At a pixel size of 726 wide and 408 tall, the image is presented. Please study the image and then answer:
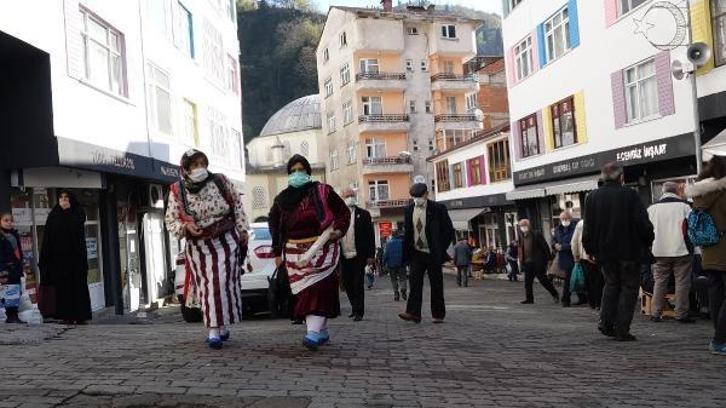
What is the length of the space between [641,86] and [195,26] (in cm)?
Result: 1432

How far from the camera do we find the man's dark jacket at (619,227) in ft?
26.1

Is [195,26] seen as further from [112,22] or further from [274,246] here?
[274,246]

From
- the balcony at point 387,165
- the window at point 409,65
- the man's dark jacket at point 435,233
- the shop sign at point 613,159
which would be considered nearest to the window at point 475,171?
the shop sign at point 613,159

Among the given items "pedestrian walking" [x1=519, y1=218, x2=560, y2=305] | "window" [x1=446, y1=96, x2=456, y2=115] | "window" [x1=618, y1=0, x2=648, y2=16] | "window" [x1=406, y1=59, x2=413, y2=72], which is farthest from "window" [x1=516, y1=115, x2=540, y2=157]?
"window" [x1=446, y1=96, x2=456, y2=115]

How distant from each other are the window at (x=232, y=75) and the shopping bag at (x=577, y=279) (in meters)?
20.7

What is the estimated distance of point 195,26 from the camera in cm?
2603

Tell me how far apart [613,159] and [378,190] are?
36980 millimetres

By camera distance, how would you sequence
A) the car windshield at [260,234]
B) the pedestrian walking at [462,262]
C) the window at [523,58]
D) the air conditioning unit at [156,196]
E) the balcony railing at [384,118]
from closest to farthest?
the car windshield at [260,234]
the air conditioning unit at [156,196]
the pedestrian walking at [462,262]
the window at [523,58]
the balcony railing at [384,118]

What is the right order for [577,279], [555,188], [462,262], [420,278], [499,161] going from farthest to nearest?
[499,161], [462,262], [555,188], [577,279], [420,278]

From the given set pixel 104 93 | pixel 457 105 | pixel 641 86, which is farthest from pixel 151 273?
pixel 457 105

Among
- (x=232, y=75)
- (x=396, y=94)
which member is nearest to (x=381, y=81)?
(x=396, y=94)

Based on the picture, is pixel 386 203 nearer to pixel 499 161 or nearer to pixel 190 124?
pixel 499 161

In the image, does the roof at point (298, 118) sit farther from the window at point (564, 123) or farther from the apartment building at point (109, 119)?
the window at point (564, 123)

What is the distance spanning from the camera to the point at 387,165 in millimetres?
58562
